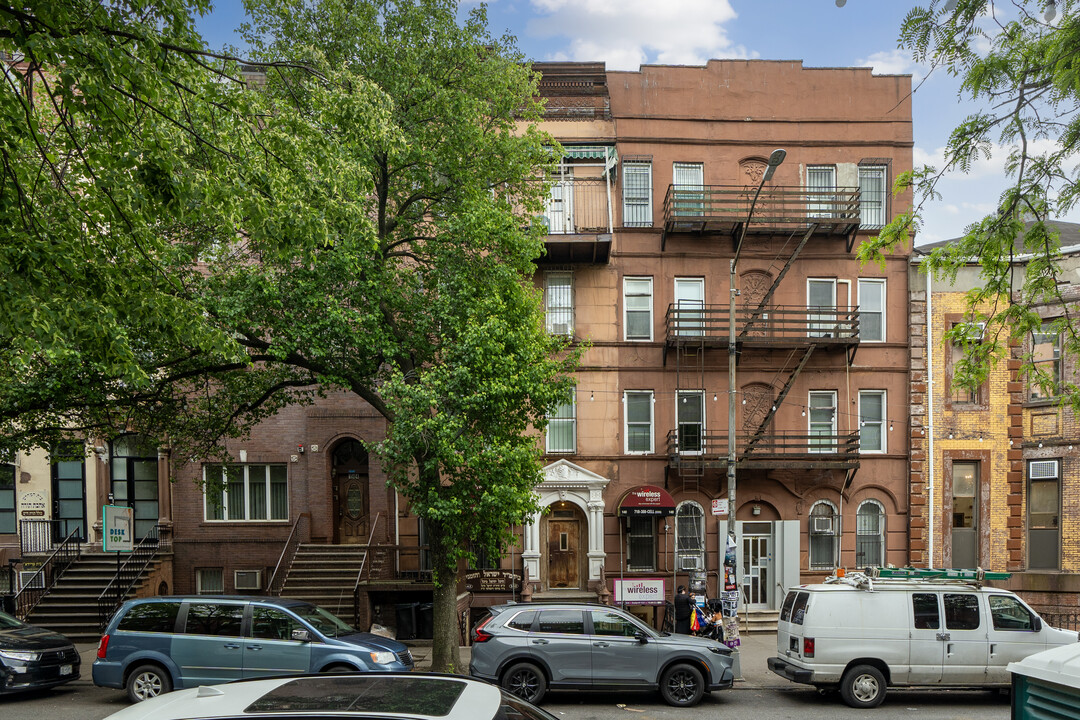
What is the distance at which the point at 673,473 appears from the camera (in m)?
22.0

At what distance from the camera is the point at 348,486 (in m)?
22.8

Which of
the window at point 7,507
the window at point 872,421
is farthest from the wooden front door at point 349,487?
the window at point 872,421

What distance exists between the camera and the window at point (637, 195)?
22734mm

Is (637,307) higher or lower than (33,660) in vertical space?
higher

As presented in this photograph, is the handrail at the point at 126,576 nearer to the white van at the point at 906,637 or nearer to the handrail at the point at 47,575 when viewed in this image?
the handrail at the point at 47,575

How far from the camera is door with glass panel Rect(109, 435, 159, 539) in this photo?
22500 mm

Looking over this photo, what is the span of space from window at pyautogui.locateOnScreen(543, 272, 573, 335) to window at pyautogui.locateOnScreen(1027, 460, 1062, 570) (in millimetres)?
13195

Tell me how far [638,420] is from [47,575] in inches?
618

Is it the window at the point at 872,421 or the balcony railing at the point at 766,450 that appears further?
the window at the point at 872,421

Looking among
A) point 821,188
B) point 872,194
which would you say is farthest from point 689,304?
point 872,194

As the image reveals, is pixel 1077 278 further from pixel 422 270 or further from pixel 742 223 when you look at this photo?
pixel 422 270

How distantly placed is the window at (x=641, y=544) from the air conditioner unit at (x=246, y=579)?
997 cm

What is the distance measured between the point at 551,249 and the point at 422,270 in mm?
6463

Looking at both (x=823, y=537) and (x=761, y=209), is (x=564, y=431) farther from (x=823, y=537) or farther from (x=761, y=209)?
(x=761, y=209)
